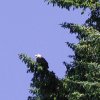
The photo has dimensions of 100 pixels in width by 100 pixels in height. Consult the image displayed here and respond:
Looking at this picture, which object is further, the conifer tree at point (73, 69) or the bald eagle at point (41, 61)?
the bald eagle at point (41, 61)

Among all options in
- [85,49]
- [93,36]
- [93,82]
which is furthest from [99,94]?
[85,49]

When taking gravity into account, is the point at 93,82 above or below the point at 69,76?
below

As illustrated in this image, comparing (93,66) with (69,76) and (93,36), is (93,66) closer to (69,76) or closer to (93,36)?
(93,36)

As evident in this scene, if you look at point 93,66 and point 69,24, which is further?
point 69,24

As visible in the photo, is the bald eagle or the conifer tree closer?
the conifer tree

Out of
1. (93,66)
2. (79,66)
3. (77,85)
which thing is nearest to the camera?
(93,66)

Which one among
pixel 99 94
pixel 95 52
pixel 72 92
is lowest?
pixel 99 94

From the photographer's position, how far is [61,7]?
70.6 ft

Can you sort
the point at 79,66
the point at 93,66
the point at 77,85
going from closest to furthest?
the point at 93,66 → the point at 77,85 → the point at 79,66

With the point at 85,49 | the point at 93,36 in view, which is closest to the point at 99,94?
the point at 93,36

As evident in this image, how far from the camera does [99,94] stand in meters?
17.7

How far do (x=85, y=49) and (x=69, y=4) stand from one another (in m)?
2.16

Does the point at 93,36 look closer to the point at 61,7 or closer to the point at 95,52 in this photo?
the point at 95,52

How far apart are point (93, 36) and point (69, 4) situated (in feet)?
10.9
